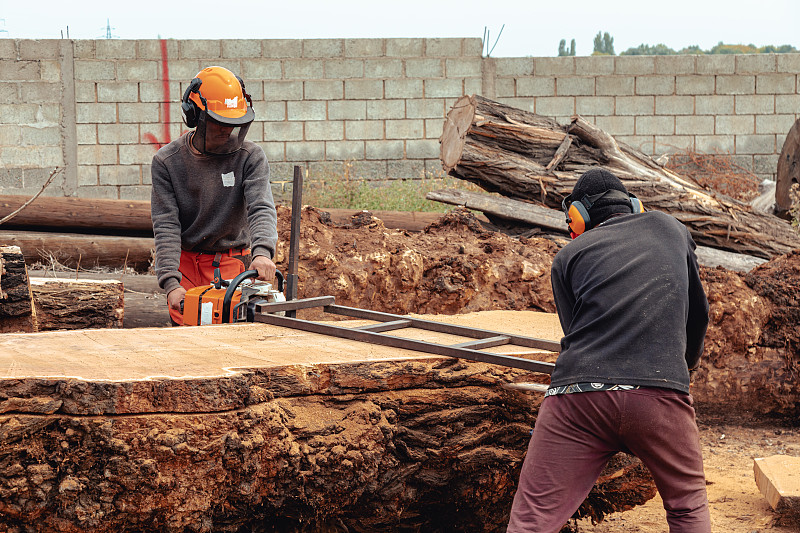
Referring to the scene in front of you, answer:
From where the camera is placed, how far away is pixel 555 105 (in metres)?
10.7

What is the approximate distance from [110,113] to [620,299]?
9.66 m

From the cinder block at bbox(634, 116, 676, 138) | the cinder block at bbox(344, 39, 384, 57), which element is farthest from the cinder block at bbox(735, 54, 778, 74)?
the cinder block at bbox(344, 39, 384, 57)

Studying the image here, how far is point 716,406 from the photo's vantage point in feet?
15.4

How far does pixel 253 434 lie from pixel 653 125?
991cm

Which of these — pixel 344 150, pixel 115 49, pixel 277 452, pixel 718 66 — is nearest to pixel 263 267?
pixel 277 452

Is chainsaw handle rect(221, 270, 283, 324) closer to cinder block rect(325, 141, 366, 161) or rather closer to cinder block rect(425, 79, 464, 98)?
cinder block rect(325, 141, 366, 161)

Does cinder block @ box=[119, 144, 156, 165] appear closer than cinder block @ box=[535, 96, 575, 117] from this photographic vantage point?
Yes

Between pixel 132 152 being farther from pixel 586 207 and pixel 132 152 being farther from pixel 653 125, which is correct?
pixel 586 207

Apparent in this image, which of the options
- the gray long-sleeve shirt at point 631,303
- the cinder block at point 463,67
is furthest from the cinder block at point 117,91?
the gray long-sleeve shirt at point 631,303

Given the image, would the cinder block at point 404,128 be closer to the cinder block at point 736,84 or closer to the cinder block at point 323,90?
the cinder block at point 323,90

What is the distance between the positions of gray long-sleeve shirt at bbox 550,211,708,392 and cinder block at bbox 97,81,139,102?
928cm

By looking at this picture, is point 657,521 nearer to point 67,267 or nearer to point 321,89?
point 67,267

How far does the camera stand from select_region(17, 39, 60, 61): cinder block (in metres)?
10.1

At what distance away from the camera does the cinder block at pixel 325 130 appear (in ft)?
34.7
